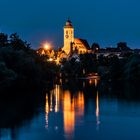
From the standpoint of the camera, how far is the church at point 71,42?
168625mm

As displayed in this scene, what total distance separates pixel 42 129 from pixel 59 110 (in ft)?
31.1

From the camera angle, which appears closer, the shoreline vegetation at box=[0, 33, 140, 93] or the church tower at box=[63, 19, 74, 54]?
the shoreline vegetation at box=[0, 33, 140, 93]

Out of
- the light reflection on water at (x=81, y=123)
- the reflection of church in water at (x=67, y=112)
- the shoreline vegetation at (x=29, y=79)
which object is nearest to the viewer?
the light reflection on water at (x=81, y=123)

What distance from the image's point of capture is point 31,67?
195ft

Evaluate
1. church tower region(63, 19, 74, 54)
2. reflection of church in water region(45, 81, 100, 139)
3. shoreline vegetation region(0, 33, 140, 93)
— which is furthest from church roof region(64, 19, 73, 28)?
reflection of church in water region(45, 81, 100, 139)

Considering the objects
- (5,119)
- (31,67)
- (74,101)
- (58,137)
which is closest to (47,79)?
(31,67)

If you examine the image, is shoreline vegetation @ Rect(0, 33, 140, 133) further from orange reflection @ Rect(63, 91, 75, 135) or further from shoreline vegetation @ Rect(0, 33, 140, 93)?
orange reflection @ Rect(63, 91, 75, 135)

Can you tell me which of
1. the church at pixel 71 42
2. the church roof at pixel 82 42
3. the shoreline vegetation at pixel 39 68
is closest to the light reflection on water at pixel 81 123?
the shoreline vegetation at pixel 39 68

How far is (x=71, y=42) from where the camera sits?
559 feet

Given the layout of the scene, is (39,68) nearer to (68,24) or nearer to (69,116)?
(69,116)

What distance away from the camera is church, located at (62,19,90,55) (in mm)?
168625

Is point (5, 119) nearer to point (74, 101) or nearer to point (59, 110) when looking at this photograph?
point (59, 110)

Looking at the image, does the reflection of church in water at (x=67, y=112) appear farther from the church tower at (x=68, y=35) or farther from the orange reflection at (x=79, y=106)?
the church tower at (x=68, y=35)

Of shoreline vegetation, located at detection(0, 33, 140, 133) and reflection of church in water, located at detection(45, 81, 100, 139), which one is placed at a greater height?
shoreline vegetation, located at detection(0, 33, 140, 133)
